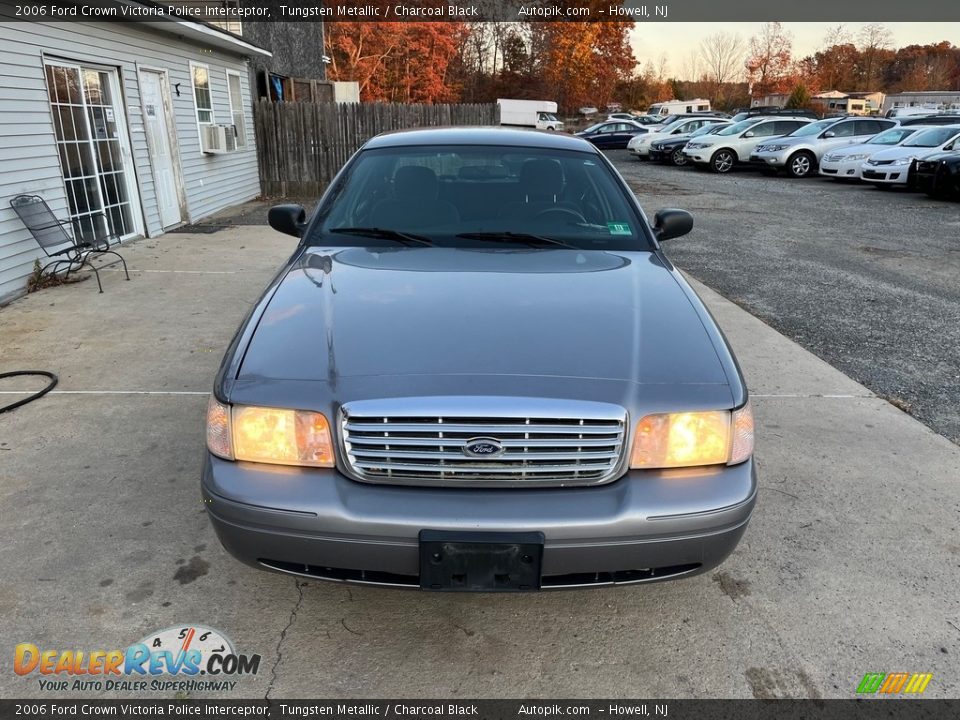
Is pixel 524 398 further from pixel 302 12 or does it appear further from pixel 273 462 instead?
pixel 302 12

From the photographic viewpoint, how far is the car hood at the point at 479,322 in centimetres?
210

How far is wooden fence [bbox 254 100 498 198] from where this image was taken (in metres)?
14.2

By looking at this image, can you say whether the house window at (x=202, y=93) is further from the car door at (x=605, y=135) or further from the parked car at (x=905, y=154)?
the car door at (x=605, y=135)

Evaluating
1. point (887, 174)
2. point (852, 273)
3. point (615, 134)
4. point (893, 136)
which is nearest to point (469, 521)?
point (852, 273)

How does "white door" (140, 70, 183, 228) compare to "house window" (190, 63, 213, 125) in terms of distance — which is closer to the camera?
"white door" (140, 70, 183, 228)

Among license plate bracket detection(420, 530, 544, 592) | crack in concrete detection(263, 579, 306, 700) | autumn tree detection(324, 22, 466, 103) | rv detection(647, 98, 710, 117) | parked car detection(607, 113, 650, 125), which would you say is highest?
autumn tree detection(324, 22, 466, 103)

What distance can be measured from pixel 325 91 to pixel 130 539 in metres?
18.9

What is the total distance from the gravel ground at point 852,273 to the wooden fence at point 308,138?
635 cm

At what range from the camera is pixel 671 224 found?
12.0ft

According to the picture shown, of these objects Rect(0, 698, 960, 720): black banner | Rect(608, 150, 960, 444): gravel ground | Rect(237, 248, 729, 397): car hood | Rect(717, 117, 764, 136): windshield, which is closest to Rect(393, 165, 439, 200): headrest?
Rect(237, 248, 729, 397): car hood

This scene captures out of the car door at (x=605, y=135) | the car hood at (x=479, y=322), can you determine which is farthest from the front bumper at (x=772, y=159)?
the car hood at (x=479, y=322)

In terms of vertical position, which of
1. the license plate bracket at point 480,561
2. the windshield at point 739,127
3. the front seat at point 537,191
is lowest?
the license plate bracket at point 480,561

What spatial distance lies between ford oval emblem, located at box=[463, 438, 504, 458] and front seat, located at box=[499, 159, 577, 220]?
1.71m

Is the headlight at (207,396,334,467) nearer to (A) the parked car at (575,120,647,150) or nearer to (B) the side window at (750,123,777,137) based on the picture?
(B) the side window at (750,123,777,137)
